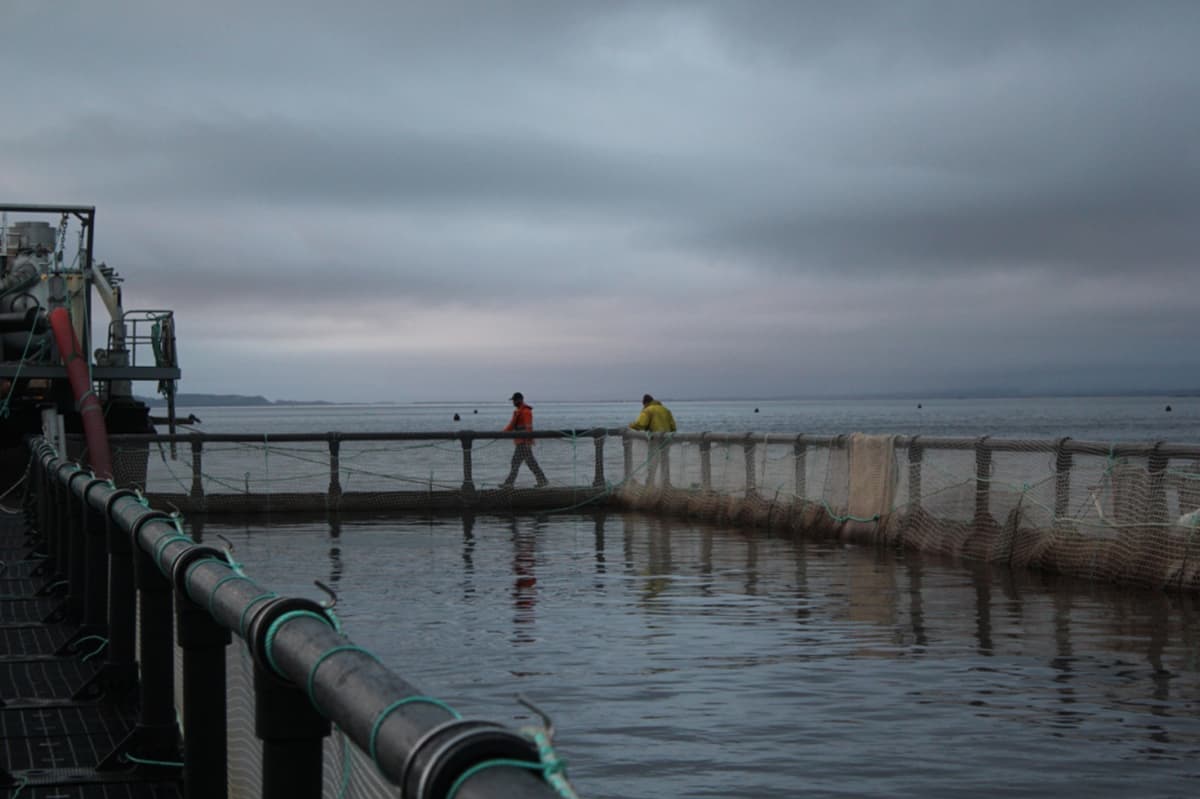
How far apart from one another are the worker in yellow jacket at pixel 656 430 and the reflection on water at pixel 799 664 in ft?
20.1

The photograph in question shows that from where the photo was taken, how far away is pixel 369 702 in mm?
2523

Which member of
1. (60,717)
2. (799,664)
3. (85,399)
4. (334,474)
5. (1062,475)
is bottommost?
(799,664)

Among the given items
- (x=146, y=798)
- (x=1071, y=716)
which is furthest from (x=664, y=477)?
(x=146, y=798)

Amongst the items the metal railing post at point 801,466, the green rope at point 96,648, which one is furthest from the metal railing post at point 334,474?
the green rope at point 96,648

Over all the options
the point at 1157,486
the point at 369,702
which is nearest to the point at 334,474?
the point at 1157,486

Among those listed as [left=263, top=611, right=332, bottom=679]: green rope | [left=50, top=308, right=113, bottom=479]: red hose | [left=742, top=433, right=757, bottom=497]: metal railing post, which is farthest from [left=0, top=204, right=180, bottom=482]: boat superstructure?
[left=263, top=611, right=332, bottom=679]: green rope

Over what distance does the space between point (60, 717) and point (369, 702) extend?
15.6ft

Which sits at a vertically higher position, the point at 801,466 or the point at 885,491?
the point at 801,466

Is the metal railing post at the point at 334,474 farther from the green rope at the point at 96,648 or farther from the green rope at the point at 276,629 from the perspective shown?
the green rope at the point at 276,629

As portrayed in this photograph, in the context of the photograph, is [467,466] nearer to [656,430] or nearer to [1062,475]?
[656,430]

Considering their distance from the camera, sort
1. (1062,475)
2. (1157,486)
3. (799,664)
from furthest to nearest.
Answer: (1062,475) < (1157,486) < (799,664)

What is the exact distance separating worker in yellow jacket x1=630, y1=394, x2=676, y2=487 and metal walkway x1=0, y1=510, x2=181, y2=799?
1324cm

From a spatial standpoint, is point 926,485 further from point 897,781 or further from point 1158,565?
point 897,781

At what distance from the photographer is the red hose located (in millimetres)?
22109
